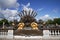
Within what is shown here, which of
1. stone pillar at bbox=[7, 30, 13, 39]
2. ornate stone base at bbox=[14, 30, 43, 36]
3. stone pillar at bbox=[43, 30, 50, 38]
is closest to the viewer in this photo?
stone pillar at bbox=[43, 30, 50, 38]

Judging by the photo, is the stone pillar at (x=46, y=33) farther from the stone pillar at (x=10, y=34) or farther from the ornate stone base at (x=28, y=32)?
the stone pillar at (x=10, y=34)

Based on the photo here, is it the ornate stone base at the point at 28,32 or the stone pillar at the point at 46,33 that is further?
the ornate stone base at the point at 28,32

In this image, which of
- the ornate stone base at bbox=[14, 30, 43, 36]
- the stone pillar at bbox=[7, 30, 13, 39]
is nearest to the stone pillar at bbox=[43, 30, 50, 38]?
the ornate stone base at bbox=[14, 30, 43, 36]

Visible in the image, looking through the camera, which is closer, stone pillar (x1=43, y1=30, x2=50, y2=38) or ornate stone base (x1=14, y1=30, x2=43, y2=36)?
stone pillar (x1=43, y1=30, x2=50, y2=38)

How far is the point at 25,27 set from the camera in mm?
15750

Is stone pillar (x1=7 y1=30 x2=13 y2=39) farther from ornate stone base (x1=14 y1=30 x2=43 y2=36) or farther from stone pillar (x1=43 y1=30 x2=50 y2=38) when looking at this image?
stone pillar (x1=43 y1=30 x2=50 y2=38)

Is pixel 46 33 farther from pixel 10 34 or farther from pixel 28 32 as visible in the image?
pixel 10 34

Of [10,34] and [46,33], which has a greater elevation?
[46,33]

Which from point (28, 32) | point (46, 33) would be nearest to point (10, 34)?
point (28, 32)

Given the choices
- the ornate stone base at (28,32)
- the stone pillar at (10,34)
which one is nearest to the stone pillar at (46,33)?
the ornate stone base at (28,32)

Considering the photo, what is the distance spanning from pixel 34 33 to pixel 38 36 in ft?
1.78

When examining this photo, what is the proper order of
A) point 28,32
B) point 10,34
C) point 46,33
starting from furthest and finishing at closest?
1. point 28,32
2. point 10,34
3. point 46,33

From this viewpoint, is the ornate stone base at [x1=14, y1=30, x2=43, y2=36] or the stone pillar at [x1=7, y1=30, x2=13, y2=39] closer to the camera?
the stone pillar at [x1=7, y1=30, x2=13, y2=39]

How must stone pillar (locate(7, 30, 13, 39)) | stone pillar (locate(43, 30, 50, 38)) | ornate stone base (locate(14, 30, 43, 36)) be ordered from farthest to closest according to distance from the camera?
ornate stone base (locate(14, 30, 43, 36)) → stone pillar (locate(7, 30, 13, 39)) → stone pillar (locate(43, 30, 50, 38))
